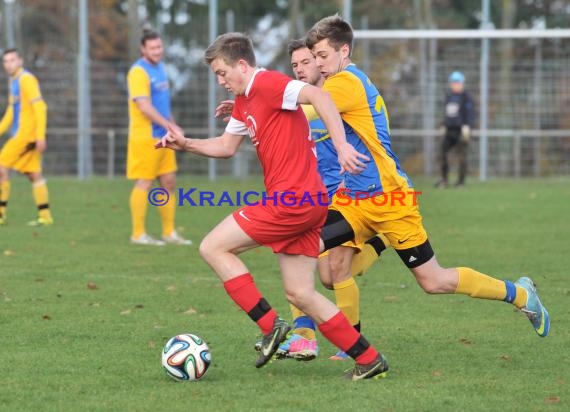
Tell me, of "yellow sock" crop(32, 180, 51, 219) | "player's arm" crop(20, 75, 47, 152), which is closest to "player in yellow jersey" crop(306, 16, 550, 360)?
"player's arm" crop(20, 75, 47, 152)

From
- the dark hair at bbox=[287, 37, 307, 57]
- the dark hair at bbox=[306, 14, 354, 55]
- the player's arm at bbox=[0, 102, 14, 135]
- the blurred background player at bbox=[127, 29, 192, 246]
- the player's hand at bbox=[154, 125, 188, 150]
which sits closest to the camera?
the player's hand at bbox=[154, 125, 188, 150]

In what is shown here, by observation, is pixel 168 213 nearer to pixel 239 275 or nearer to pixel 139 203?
pixel 139 203

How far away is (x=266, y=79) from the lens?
582cm

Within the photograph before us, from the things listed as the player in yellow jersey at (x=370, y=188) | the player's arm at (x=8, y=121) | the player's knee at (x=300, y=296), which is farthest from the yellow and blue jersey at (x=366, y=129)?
the player's arm at (x=8, y=121)

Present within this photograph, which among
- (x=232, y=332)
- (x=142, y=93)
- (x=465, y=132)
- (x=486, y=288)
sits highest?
(x=142, y=93)

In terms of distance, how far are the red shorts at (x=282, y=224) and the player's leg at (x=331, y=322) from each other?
124 mm

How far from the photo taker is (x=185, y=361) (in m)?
5.88

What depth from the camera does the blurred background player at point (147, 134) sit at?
39.9ft

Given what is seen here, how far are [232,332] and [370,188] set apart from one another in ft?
5.01

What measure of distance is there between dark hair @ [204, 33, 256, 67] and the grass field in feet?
5.51

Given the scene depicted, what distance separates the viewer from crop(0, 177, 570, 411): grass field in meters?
5.52

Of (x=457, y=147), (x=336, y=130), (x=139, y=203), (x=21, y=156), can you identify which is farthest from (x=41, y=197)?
(x=457, y=147)

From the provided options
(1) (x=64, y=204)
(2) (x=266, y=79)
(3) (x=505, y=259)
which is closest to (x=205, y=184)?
(1) (x=64, y=204)

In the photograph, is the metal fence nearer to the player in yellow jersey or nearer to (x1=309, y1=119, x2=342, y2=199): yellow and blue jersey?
(x1=309, y1=119, x2=342, y2=199): yellow and blue jersey
